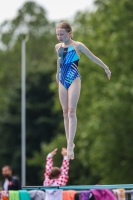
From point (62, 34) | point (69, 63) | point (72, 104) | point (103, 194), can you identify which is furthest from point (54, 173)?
point (62, 34)

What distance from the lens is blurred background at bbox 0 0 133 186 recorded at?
147ft

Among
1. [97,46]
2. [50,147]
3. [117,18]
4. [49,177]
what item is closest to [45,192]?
[49,177]

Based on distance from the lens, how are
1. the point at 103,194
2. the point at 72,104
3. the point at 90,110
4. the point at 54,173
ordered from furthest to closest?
the point at 90,110
the point at 54,173
the point at 103,194
the point at 72,104

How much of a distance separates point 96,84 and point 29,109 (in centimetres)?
1993

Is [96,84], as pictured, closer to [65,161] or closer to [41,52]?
[65,161]

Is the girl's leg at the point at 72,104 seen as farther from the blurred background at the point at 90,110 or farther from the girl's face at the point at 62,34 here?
the blurred background at the point at 90,110

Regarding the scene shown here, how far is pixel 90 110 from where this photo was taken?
49.2m

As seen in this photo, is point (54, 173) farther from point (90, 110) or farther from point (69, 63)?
point (90, 110)

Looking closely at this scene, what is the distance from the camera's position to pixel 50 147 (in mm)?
57594

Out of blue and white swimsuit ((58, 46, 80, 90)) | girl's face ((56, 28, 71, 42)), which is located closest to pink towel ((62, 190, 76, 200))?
blue and white swimsuit ((58, 46, 80, 90))

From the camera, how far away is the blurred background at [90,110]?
44750 mm

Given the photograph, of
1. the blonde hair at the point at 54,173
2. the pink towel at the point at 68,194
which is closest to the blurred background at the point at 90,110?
the blonde hair at the point at 54,173

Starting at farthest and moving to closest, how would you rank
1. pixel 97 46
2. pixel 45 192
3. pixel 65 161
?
pixel 97 46, pixel 65 161, pixel 45 192

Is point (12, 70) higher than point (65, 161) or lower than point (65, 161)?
higher
